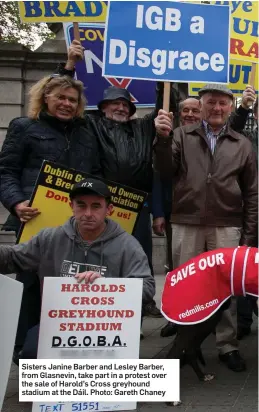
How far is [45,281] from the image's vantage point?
309 cm

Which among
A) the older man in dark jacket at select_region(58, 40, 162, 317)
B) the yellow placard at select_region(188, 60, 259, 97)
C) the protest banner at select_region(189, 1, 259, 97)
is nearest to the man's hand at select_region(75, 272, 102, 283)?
the older man in dark jacket at select_region(58, 40, 162, 317)

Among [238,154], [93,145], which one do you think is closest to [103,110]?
[93,145]

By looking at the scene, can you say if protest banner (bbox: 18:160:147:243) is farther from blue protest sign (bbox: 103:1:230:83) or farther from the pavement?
the pavement

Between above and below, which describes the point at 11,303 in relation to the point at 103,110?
below

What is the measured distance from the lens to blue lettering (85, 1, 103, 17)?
5016 mm

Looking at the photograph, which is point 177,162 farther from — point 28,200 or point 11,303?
point 11,303

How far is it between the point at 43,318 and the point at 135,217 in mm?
1246

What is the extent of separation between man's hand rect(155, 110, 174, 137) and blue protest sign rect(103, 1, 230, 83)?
1.24 feet

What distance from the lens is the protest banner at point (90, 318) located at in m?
3.07

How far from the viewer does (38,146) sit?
4.09 meters

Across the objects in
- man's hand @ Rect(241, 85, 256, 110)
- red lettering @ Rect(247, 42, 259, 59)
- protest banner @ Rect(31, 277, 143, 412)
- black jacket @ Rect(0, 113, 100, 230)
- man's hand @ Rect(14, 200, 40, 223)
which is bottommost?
protest banner @ Rect(31, 277, 143, 412)
